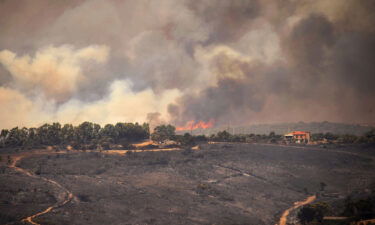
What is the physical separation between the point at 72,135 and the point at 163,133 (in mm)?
39181

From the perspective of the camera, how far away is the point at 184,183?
12031 centimetres

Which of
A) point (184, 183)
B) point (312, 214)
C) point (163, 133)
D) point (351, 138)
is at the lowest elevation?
point (312, 214)

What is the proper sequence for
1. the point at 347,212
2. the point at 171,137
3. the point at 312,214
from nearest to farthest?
1. the point at 347,212
2. the point at 312,214
3. the point at 171,137

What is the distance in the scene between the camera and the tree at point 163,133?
174250mm

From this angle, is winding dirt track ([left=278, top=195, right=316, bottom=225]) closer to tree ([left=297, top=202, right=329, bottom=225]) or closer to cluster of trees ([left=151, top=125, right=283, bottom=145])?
tree ([left=297, top=202, right=329, bottom=225])

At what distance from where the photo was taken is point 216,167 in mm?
139000

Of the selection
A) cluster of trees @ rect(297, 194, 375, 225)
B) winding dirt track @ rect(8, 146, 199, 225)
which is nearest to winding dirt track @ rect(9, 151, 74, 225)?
winding dirt track @ rect(8, 146, 199, 225)

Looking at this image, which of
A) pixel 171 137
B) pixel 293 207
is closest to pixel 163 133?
pixel 171 137

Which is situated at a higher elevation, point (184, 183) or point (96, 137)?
point (96, 137)

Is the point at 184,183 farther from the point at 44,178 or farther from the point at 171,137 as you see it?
the point at 171,137

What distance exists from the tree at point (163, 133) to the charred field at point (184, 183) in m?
20.2

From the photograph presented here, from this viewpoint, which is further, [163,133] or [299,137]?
[299,137]

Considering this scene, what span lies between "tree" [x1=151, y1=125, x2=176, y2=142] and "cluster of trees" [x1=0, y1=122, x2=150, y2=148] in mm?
7579

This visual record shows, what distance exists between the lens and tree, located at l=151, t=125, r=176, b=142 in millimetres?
174250
